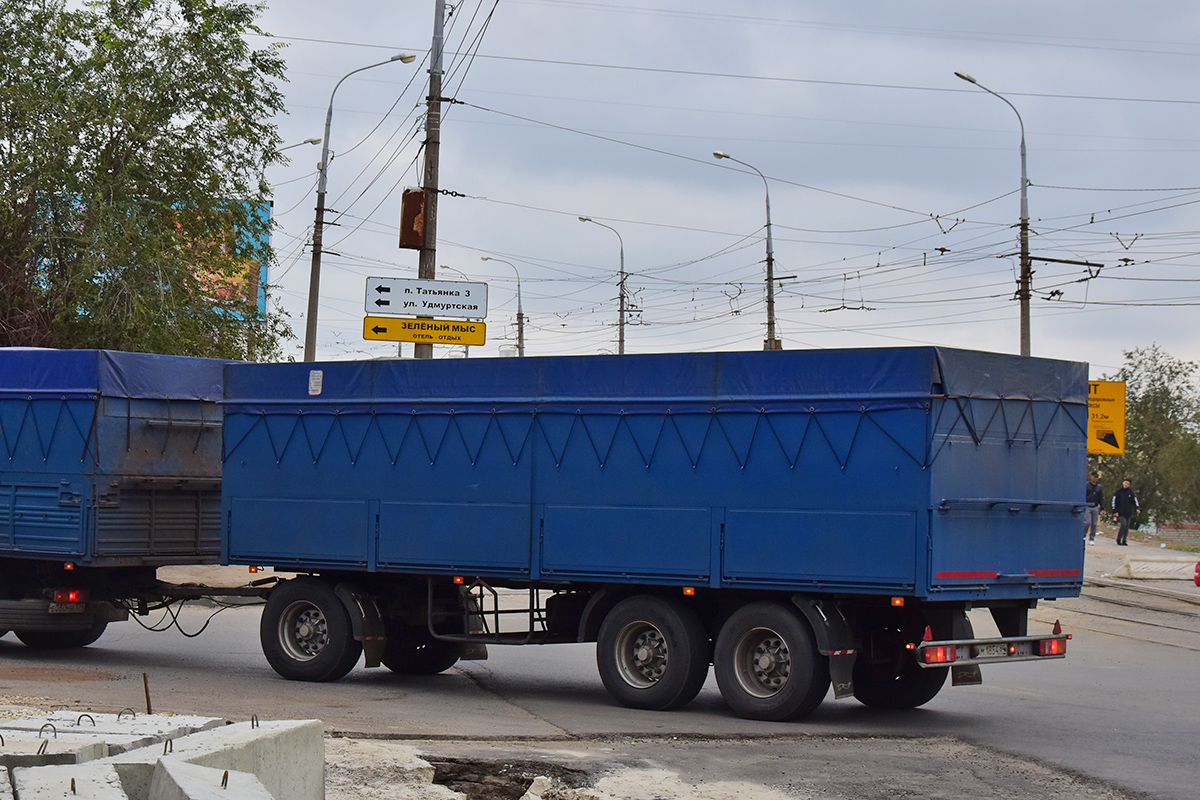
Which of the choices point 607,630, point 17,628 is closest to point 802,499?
point 607,630

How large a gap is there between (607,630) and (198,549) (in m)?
5.47

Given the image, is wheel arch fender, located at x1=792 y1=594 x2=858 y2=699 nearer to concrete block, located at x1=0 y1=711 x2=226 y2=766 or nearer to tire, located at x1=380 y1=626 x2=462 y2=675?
tire, located at x1=380 y1=626 x2=462 y2=675

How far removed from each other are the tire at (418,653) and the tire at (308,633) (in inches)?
23.3

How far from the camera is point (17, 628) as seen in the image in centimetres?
1512

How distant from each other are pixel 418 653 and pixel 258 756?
8189mm

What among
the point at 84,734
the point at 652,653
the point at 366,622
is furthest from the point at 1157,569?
the point at 84,734

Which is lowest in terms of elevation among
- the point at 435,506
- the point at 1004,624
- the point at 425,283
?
the point at 1004,624

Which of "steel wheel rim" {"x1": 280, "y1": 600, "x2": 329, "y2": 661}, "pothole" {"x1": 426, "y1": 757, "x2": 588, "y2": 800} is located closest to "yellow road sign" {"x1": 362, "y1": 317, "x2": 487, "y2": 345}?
"steel wheel rim" {"x1": 280, "y1": 600, "x2": 329, "y2": 661}

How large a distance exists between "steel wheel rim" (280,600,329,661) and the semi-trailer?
0.02m

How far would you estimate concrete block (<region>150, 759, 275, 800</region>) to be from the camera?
17.8 feet

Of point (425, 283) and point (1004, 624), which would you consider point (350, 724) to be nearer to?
point (1004, 624)

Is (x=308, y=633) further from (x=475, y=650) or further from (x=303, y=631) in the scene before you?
(x=475, y=650)

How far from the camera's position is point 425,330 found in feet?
55.3

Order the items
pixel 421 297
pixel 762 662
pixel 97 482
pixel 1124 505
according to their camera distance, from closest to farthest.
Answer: pixel 762 662
pixel 97 482
pixel 421 297
pixel 1124 505
